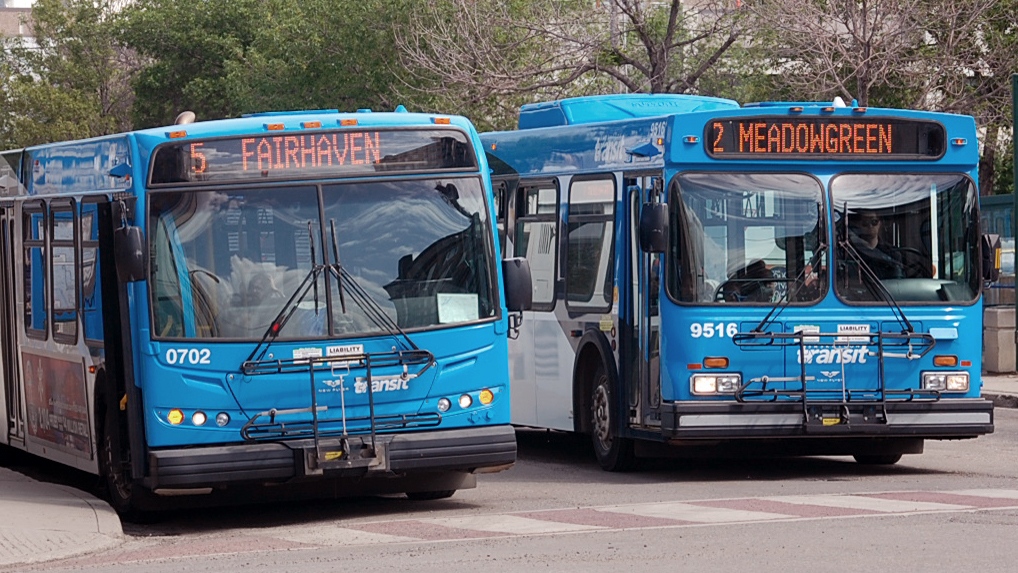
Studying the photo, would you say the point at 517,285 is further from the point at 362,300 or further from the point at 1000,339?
the point at 1000,339

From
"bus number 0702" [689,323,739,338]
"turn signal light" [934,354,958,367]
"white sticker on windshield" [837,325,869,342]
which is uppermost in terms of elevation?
"bus number 0702" [689,323,739,338]

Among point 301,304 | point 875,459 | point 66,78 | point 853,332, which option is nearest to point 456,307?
point 301,304

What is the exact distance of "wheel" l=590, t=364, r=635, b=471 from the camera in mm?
13672

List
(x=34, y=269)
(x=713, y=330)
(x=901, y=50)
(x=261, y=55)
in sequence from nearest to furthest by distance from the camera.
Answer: (x=713, y=330) → (x=34, y=269) → (x=901, y=50) → (x=261, y=55)

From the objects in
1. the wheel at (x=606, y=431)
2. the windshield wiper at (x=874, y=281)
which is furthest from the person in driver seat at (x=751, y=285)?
the wheel at (x=606, y=431)

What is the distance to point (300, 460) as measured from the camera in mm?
10750

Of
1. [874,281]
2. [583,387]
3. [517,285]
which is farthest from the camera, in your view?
[583,387]

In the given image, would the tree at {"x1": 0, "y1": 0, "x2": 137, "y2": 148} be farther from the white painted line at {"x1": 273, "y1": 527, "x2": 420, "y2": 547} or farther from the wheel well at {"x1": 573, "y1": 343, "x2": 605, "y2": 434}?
the white painted line at {"x1": 273, "y1": 527, "x2": 420, "y2": 547}

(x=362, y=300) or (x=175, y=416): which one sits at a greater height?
(x=362, y=300)

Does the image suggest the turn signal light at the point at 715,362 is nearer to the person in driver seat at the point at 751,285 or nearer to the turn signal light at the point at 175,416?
the person in driver seat at the point at 751,285

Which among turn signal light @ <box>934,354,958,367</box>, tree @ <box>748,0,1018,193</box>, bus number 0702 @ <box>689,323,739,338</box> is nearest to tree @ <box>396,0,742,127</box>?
tree @ <box>748,0,1018,193</box>

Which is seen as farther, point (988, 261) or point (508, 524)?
point (988, 261)

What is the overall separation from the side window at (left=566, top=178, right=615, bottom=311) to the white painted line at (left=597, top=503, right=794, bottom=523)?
9.32 feet

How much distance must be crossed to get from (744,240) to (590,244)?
169 cm
